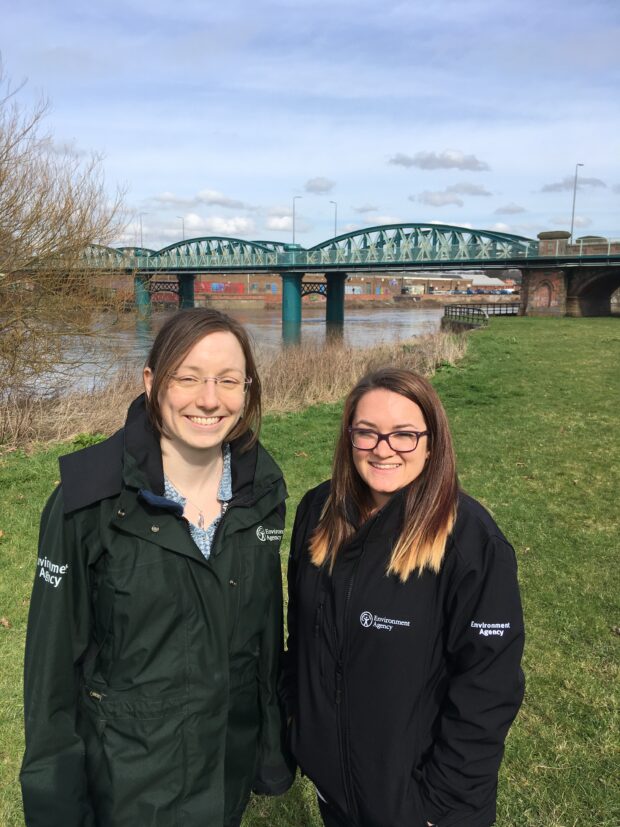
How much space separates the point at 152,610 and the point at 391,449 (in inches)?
34.4

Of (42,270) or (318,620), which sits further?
(42,270)

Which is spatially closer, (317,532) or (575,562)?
(317,532)

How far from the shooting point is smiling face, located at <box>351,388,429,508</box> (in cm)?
203

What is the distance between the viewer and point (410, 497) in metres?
2.01

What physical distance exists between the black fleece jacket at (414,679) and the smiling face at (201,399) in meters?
0.57

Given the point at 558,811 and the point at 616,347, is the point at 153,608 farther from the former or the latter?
the point at 616,347

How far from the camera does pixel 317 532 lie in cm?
215

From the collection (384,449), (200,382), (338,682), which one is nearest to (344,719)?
(338,682)

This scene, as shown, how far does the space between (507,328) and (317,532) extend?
3239cm

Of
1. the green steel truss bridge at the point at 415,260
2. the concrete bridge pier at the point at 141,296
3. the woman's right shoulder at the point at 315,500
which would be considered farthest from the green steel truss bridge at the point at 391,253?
the woman's right shoulder at the point at 315,500

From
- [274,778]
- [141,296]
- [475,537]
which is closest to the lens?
[475,537]

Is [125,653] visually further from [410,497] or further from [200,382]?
[410,497]

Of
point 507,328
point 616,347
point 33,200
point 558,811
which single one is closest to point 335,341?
point 616,347

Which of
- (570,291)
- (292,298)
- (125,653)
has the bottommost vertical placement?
(125,653)
